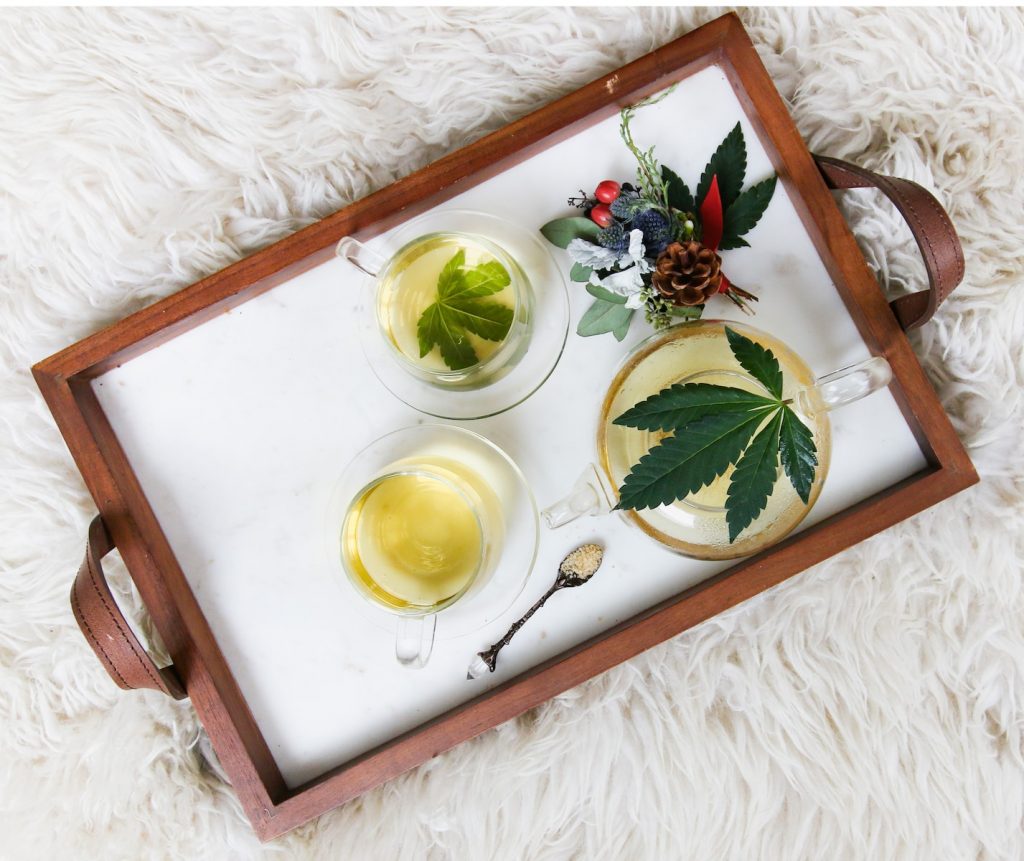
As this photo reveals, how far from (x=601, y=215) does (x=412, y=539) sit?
303 millimetres

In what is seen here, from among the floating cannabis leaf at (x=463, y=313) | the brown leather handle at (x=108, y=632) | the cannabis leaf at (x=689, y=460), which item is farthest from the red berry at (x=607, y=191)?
the brown leather handle at (x=108, y=632)

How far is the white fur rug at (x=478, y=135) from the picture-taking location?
28.2 inches

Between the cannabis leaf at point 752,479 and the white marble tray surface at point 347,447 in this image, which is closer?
the cannabis leaf at point 752,479

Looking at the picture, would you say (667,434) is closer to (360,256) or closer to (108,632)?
(360,256)

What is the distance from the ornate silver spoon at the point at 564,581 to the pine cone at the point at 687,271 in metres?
0.22

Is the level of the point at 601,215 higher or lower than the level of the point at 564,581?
higher

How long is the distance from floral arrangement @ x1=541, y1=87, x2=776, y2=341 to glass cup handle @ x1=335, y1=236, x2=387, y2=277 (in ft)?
0.46

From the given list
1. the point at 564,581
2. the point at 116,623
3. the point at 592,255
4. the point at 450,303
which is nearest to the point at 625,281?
the point at 592,255

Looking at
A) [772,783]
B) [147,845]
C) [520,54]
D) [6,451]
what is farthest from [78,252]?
[772,783]

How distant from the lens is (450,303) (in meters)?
0.64

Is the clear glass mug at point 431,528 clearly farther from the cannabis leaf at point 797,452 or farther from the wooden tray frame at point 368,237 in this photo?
the cannabis leaf at point 797,452

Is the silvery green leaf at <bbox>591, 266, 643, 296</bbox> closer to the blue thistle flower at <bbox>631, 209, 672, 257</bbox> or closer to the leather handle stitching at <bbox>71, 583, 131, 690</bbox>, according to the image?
the blue thistle flower at <bbox>631, 209, 672, 257</bbox>

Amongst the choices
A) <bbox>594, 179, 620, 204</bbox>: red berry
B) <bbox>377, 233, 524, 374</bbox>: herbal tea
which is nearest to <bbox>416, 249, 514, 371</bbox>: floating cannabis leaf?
<bbox>377, 233, 524, 374</bbox>: herbal tea

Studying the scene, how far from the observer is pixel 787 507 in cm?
64
